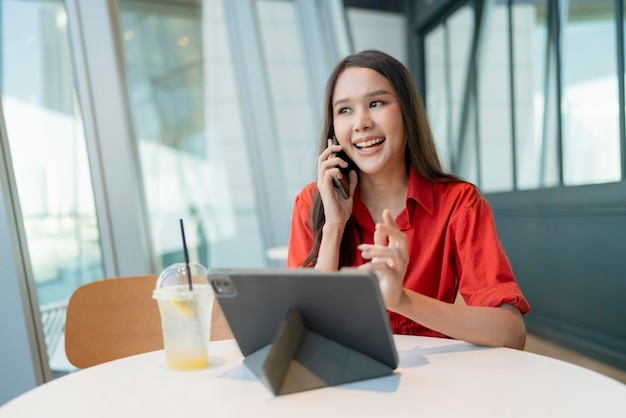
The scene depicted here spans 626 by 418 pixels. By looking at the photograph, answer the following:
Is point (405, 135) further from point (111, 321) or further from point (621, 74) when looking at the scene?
point (621, 74)

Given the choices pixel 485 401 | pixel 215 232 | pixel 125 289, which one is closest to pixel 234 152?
pixel 215 232

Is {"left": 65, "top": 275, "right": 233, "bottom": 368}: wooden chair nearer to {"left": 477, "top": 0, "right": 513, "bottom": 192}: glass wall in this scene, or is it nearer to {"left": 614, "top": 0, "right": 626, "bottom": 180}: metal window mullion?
{"left": 614, "top": 0, "right": 626, "bottom": 180}: metal window mullion

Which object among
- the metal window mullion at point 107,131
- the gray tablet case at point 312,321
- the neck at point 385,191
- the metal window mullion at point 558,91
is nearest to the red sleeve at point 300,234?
the neck at point 385,191

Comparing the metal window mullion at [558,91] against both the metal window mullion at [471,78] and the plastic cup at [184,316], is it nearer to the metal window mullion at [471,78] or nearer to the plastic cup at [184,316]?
the metal window mullion at [471,78]

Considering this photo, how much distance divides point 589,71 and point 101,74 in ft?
8.45

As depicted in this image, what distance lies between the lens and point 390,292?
1038 millimetres

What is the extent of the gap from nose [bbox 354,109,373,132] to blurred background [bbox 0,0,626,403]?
1.21m

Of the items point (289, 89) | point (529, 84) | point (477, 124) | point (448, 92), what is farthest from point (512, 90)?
point (289, 89)

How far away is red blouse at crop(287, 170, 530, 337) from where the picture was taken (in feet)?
4.27

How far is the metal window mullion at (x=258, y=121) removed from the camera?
4.31 meters

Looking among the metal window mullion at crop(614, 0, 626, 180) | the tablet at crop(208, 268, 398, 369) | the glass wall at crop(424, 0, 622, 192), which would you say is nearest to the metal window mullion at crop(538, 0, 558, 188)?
the glass wall at crop(424, 0, 622, 192)

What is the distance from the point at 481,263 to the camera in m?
1.32

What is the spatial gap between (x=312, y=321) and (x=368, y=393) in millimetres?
136

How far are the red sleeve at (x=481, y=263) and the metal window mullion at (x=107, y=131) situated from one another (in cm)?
→ 185
